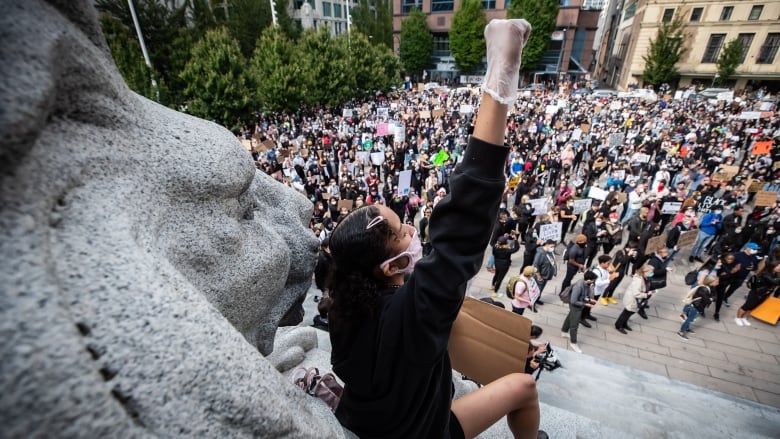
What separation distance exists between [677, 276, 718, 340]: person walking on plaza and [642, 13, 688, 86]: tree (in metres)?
47.0

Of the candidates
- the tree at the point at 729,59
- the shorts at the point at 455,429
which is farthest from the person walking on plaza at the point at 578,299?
the tree at the point at 729,59

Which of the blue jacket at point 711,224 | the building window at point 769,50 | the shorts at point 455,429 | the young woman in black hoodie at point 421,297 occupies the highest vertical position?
the building window at point 769,50

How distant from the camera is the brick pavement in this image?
25.6ft

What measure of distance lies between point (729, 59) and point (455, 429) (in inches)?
2228

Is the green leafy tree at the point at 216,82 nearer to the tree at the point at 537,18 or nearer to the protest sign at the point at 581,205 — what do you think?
the protest sign at the point at 581,205

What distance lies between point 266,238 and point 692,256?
1514cm

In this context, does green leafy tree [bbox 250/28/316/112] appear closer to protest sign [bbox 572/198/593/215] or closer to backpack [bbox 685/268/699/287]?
protest sign [bbox 572/198/593/215]

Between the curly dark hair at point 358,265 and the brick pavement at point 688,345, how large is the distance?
27.1 ft

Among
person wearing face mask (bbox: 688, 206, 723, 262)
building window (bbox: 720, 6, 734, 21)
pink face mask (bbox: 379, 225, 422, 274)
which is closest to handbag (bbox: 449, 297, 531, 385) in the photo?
pink face mask (bbox: 379, 225, 422, 274)

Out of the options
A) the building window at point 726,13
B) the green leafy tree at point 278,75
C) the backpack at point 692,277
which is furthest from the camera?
the building window at point 726,13

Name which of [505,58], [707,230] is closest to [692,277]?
[707,230]

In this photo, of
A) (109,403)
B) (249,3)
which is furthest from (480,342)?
(249,3)

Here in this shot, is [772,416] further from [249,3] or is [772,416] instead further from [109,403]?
[249,3]

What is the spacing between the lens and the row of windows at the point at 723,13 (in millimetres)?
40125
